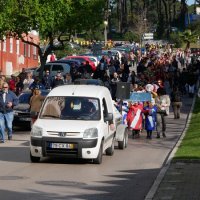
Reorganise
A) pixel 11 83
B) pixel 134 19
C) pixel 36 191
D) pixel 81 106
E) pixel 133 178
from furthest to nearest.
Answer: pixel 134 19 → pixel 11 83 → pixel 81 106 → pixel 133 178 → pixel 36 191

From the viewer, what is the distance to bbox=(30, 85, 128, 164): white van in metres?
17.5

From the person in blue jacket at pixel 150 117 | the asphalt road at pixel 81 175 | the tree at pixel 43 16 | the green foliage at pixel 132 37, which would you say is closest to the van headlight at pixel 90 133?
the asphalt road at pixel 81 175

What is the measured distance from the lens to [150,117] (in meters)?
24.8

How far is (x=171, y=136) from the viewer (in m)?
25.4

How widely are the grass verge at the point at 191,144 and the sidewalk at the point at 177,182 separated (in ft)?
1.28

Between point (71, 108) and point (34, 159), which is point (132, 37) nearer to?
point (71, 108)

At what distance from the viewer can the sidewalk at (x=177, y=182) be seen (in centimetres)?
1289

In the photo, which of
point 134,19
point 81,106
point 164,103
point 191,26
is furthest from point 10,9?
point 134,19

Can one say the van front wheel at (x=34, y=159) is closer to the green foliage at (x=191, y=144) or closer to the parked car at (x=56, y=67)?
the green foliage at (x=191, y=144)

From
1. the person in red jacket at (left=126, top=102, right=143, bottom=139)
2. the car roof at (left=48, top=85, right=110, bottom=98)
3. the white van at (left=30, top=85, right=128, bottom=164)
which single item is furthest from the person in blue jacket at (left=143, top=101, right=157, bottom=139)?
the car roof at (left=48, top=85, right=110, bottom=98)

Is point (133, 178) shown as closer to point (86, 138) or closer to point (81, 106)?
point (86, 138)

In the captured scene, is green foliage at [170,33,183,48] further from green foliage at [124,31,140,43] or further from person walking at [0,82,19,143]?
person walking at [0,82,19,143]

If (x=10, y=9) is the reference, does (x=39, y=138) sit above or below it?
below

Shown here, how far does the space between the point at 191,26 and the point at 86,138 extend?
90.4 m
